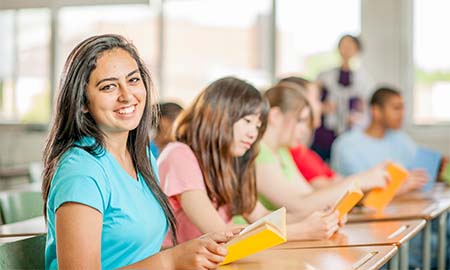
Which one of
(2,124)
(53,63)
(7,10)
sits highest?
(7,10)

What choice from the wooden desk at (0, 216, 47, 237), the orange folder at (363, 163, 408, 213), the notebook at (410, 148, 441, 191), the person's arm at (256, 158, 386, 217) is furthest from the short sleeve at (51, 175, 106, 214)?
the notebook at (410, 148, 441, 191)

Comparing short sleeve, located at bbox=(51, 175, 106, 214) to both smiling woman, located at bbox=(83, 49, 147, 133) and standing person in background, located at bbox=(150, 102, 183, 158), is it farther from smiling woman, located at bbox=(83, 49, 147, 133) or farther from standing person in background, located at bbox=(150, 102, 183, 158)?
standing person in background, located at bbox=(150, 102, 183, 158)

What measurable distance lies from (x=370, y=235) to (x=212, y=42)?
6074mm

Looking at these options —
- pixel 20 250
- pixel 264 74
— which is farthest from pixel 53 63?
pixel 20 250

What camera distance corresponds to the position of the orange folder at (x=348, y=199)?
8.95ft

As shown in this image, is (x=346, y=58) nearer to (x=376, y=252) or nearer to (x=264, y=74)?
(x=264, y=74)

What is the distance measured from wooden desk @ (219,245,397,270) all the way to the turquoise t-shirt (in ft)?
0.77

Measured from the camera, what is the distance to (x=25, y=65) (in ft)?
30.2

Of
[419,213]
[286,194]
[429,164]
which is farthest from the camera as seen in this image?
[429,164]

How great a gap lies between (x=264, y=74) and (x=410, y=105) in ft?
4.72

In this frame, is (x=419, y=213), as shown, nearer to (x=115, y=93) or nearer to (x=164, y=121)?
(x=164, y=121)

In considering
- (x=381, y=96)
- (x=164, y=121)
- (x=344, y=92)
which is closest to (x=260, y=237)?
(x=164, y=121)

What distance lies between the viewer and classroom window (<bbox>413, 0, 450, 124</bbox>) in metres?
8.00

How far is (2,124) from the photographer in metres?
9.16
